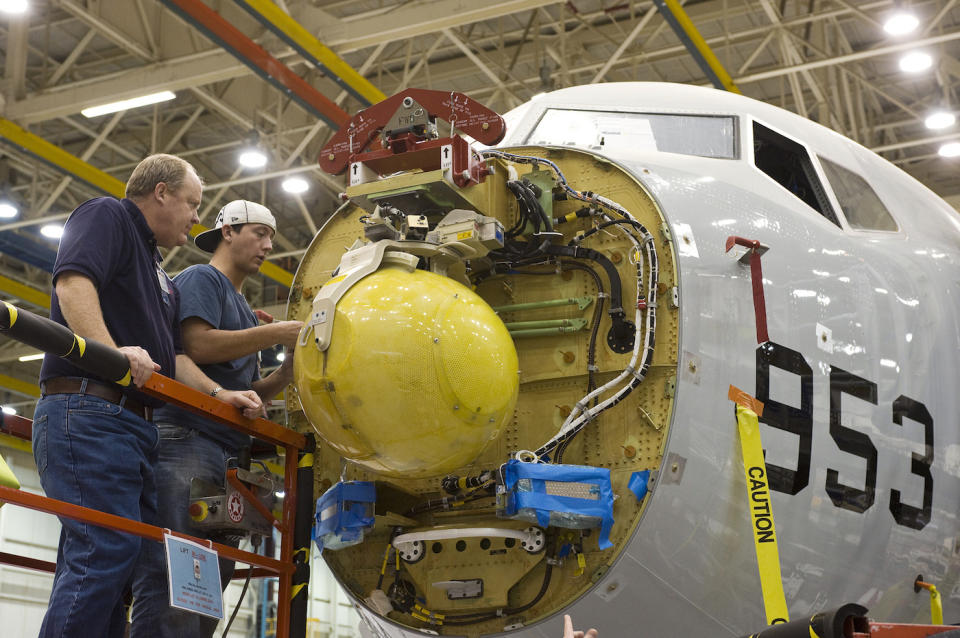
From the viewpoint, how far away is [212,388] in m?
5.30

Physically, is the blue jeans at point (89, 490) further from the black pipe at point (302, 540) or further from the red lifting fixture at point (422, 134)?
the red lifting fixture at point (422, 134)

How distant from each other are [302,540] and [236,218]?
6.63 ft

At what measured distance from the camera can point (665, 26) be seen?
1909 centimetres

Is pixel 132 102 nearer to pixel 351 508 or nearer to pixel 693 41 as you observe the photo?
pixel 693 41

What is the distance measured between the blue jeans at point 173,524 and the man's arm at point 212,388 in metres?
0.24

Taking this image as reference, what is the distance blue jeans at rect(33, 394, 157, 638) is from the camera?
409cm

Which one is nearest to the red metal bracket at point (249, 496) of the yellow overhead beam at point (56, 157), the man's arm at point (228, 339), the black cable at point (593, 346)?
the man's arm at point (228, 339)

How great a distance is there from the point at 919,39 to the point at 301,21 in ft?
32.7

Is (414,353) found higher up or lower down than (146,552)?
higher up

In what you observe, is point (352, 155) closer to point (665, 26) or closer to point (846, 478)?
point (846, 478)

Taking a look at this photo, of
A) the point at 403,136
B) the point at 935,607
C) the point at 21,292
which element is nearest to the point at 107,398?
the point at 403,136

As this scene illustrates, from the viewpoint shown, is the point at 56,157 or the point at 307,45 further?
the point at 56,157

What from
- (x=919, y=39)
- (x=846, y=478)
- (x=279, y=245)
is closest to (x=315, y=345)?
(x=846, y=478)

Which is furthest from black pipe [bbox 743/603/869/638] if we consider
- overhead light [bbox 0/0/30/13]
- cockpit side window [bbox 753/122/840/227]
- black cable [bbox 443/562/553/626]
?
overhead light [bbox 0/0/30/13]
